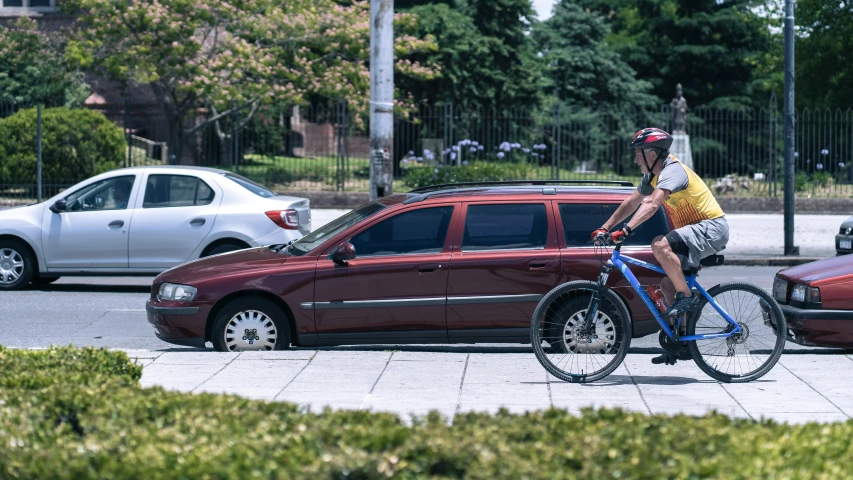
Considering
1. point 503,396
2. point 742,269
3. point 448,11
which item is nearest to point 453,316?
point 503,396

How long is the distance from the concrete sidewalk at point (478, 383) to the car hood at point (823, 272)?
0.61 m

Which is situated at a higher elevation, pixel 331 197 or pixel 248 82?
pixel 248 82

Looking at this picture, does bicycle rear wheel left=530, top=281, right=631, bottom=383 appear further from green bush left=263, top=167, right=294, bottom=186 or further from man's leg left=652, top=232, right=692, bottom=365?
green bush left=263, top=167, right=294, bottom=186

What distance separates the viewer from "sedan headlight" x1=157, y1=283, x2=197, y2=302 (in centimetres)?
959

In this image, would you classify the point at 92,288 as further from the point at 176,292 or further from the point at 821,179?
the point at 821,179

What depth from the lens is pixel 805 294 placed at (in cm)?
938

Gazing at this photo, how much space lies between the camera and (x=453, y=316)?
948 cm

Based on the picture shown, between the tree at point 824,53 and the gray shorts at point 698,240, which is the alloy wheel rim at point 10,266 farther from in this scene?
the tree at point 824,53

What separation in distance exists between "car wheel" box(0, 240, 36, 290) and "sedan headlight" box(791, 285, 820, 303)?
30.0 ft

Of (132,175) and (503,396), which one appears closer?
(503,396)

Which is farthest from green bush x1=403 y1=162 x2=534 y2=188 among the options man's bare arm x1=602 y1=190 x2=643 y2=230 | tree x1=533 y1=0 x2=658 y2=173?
tree x1=533 y1=0 x2=658 y2=173

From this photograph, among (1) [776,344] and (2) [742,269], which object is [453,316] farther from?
(2) [742,269]

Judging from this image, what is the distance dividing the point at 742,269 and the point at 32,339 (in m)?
11.3

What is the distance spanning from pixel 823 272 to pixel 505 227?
2512 mm
